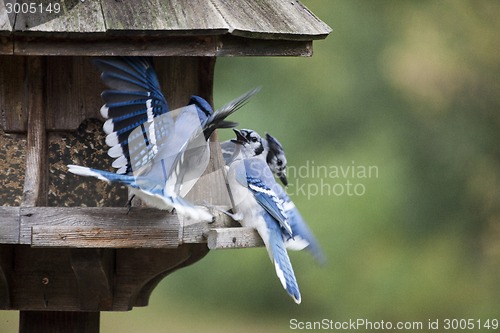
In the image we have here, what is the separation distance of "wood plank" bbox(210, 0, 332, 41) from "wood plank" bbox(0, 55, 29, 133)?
0.70 metres

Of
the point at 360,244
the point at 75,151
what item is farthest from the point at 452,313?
the point at 75,151

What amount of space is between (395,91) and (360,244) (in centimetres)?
93

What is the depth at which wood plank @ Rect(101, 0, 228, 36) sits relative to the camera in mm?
3174

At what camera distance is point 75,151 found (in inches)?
140

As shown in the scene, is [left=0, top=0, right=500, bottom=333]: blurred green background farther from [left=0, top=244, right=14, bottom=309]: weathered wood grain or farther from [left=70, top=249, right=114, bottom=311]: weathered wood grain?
[left=0, top=244, right=14, bottom=309]: weathered wood grain

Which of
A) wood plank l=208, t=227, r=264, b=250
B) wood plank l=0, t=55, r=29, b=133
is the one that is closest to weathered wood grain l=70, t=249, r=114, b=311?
wood plank l=208, t=227, r=264, b=250

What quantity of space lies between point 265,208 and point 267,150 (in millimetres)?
470

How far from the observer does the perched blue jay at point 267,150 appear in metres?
4.48

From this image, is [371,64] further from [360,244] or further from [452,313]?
[452,313]

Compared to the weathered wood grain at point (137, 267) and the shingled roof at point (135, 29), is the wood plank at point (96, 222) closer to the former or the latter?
the weathered wood grain at point (137, 267)

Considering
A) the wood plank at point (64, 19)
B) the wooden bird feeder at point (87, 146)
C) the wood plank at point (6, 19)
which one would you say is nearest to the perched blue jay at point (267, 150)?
the wooden bird feeder at point (87, 146)

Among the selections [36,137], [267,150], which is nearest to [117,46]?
[36,137]

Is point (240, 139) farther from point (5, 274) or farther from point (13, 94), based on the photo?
point (5, 274)

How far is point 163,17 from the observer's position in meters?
3.24
